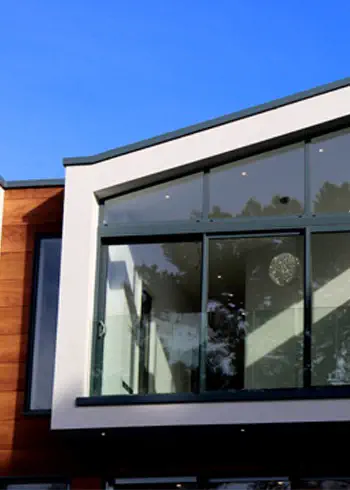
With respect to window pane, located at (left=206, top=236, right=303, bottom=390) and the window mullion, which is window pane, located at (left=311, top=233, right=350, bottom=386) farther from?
the window mullion

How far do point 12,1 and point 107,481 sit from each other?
7.48 meters

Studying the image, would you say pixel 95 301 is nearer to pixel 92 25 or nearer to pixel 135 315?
pixel 135 315

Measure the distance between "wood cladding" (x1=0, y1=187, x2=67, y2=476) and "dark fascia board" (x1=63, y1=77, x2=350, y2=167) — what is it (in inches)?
45.3

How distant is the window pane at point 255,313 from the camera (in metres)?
12.1

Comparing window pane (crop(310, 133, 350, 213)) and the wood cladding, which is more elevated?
window pane (crop(310, 133, 350, 213))

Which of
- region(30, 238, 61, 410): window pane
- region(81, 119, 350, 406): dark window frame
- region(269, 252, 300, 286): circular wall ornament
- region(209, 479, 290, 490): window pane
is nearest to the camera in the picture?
region(81, 119, 350, 406): dark window frame

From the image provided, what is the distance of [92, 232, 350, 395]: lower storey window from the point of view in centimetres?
1208

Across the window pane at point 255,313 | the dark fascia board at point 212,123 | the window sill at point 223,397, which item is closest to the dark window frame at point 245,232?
the window sill at point 223,397

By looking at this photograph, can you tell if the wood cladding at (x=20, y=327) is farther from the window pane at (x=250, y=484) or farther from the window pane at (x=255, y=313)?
the window pane at (x=255, y=313)

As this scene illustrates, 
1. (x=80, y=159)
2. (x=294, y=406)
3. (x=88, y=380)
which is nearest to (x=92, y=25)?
(x=80, y=159)

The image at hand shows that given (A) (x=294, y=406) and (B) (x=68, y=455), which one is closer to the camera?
(A) (x=294, y=406)

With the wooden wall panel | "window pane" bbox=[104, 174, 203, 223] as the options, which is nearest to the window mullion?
"window pane" bbox=[104, 174, 203, 223]

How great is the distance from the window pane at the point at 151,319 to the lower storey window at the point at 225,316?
0.5 inches

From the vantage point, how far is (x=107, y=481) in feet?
42.1
